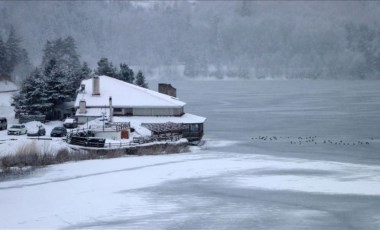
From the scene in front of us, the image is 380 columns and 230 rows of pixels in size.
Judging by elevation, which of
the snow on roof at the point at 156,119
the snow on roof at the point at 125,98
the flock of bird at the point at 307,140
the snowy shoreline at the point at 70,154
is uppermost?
the snow on roof at the point at 125,98

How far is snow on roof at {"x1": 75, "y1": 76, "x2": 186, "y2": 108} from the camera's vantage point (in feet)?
190

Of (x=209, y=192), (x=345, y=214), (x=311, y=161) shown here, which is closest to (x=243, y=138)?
(x=311, y=161)

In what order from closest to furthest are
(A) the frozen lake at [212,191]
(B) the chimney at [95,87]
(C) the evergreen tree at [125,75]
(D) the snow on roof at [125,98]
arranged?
(A) the frozen lake at [212,191] < (D) the snow on roof at [125,98] < (B) the chimney at [95,87] < (C) the evergreen tree at [125,75]

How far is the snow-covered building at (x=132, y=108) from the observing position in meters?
56.2

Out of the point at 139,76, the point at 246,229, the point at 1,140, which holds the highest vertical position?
the point at 139,76

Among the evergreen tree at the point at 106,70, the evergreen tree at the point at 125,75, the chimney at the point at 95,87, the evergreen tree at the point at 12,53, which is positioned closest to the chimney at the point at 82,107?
the chimney at the point at 95,87

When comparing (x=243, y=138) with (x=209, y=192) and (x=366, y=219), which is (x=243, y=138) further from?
(x=366, y=219)

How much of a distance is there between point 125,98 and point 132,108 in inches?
62.3

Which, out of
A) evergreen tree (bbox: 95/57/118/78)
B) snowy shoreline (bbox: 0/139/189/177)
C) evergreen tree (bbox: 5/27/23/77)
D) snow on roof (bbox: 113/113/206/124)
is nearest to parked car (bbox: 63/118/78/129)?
snow on roof (bbox: 113/113/206/124)

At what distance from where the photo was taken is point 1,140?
45.3 meters

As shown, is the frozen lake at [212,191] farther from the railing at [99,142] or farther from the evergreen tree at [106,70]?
the evergreen tree at [106,70]

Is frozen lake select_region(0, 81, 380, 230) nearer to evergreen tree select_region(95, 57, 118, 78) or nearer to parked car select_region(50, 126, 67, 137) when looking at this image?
parked car select_region(50, 126, 67, 137)

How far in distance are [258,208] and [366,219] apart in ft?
14.6

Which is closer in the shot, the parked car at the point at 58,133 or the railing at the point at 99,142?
the railing at the point at 99,142
